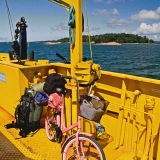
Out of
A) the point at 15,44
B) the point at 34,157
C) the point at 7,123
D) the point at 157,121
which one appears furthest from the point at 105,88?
the point at 15,44

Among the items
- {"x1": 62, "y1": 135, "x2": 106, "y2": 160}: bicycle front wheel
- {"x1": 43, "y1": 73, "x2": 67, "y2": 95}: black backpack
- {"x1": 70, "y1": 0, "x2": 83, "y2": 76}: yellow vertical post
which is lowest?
{"x1": 62, "y1": 135, "x2": 106, "y2": 160}: bicycle front wheel

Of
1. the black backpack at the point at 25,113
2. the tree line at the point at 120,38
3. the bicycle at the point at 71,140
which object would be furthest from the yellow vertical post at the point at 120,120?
the tree line at the point at 120,38

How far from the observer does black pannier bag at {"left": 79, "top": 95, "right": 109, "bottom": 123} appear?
8.74 feet

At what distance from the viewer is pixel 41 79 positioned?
453 centimetres

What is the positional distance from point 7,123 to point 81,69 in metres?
2.21

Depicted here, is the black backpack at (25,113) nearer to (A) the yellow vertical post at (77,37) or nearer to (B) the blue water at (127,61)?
(A) the yellow vertical post at (77,37)

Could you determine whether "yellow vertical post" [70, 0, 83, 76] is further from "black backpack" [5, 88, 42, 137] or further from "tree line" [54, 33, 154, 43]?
"tree line" [54, 33, 154, 43]

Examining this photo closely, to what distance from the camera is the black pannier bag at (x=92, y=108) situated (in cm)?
266

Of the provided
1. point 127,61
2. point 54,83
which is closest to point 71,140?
point 54,83

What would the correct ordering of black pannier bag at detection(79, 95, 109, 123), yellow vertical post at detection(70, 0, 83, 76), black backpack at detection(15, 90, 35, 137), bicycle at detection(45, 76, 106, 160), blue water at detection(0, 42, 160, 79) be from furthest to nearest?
1. blue water at detection(0, 42, 160, 79)
2. black backpack at detection(15, 90, 35, 137)
3. yellow vertical post at detection(70, 0, 83, 76)
4. bicycle at detection(45, 76, 106, 160)
5. black pannier bag at detection(79, 95, 109, 123)

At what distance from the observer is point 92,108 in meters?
2.67

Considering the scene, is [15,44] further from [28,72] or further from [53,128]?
[53,128]

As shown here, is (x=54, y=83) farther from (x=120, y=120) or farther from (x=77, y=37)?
(x=120, y=120)

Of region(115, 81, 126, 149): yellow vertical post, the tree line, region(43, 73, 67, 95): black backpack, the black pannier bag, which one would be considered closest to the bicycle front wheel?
the black pannier bag
